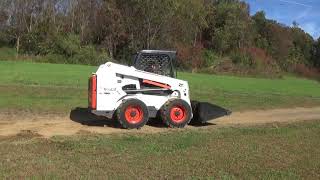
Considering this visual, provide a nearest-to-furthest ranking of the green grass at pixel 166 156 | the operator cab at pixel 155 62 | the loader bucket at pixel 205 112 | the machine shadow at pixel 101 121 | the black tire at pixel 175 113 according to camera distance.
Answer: the green grass at pixel 166 156 < the black tire at pixel 175 113 < the operator cab at pixel 155 62 < the machine shadow at pixel 101 121 < the loader bucket at pixel 205 112

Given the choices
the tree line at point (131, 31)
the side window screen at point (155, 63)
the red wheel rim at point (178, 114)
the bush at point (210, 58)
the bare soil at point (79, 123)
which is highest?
the tree line at point (131, 31)

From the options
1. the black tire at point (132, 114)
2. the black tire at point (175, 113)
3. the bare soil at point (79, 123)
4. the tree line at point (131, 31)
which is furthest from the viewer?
the tree line at point (131, 31)

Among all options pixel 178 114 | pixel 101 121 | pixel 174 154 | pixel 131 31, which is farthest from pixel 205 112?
pixel 131 31

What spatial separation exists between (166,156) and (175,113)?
656 cm

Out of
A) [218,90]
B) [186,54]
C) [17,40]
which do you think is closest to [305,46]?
[186,54]

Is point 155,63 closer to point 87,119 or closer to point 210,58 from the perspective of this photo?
point 87,119

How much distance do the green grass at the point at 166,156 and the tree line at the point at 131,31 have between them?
156 feet

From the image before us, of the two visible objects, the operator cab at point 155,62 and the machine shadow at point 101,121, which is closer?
the operator cab at point 155,62

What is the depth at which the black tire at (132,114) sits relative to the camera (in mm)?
17297

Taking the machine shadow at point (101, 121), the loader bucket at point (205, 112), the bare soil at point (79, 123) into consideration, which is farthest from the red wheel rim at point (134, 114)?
the loader bucket at point (205, 112)

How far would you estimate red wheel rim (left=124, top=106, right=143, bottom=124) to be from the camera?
17422mm

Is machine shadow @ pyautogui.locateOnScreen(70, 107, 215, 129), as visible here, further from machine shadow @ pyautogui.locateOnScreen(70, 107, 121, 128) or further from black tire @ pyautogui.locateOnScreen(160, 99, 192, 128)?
black tire @ pyautogui.locateOnScreen(160, 99, 192, 128)

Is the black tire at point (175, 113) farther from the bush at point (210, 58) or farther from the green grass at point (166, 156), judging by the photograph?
the bush at point (210, 58)

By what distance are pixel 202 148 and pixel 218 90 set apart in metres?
22.8
